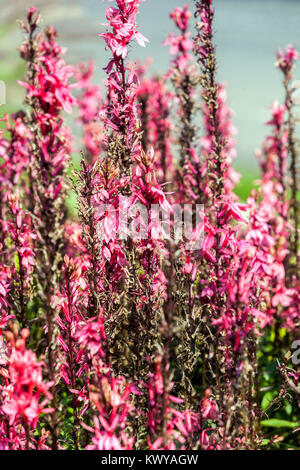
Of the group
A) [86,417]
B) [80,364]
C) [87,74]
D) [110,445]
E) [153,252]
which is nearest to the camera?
[110,445]

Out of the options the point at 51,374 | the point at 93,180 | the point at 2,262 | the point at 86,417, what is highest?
the point at 93,180

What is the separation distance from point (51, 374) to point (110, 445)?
38 cm

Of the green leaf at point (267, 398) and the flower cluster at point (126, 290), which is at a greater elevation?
the flower cluster at point (126, 290)

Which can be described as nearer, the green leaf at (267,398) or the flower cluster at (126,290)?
the flower cluster at (126,290)

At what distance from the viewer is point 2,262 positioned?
338cm

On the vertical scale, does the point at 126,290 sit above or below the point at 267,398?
above

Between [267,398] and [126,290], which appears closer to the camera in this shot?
[126,290]

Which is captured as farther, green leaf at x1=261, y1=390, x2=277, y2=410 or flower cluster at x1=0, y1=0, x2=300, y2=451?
green leaf at x1=261, y1=390, x2=277, y2=410

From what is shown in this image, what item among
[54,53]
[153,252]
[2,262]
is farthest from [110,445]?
[54,53]

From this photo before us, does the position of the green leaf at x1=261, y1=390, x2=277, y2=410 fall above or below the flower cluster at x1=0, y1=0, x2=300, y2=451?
below

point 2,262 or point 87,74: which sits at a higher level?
point 87,74

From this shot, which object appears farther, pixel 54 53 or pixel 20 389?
pixel 54 53
